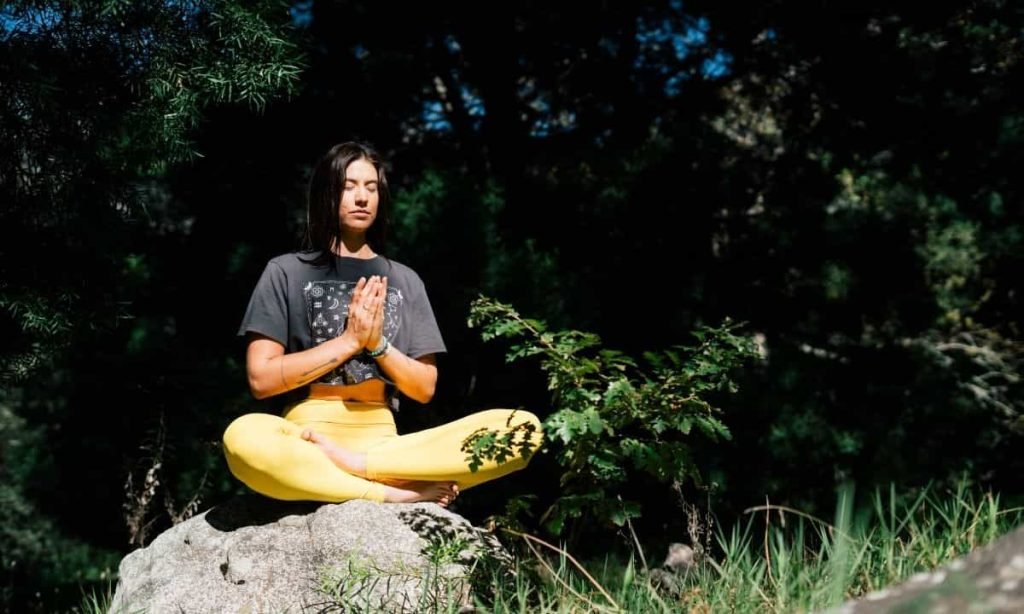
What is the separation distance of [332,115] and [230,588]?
11.3ft

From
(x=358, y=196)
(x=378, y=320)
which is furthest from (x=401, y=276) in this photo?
(x=378, y=320)

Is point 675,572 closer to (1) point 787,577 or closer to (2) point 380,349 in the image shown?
(1) point 787,577

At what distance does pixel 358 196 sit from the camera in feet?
11.4

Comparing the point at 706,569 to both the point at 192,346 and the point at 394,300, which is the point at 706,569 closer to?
the point at 394,300

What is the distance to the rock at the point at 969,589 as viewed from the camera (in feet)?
4.37

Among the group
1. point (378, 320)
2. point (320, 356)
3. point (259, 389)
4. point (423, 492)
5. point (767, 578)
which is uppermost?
point (378, 320)

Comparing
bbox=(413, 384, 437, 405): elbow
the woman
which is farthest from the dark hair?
bbox=(413, 384, 437, 405): elbow

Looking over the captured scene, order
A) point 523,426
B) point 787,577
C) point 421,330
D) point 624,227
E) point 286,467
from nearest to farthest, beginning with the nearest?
point 787,577
point 523,426
point 286,467
point 421,330
point 624,227

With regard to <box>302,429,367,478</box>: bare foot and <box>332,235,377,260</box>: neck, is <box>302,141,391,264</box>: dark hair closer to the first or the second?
<box>332,235,377,260</box>: neck

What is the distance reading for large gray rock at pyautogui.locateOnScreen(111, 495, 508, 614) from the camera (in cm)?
275

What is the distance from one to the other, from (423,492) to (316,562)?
52 centimetres

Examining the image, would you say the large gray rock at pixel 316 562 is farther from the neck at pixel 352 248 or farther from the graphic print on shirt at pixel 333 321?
the neck at pixel 352 248

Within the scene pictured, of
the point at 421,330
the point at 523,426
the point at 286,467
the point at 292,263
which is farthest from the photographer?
the point at 421,330

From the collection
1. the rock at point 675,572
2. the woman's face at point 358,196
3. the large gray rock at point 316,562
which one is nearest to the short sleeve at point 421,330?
the woman's face at point 358,196
